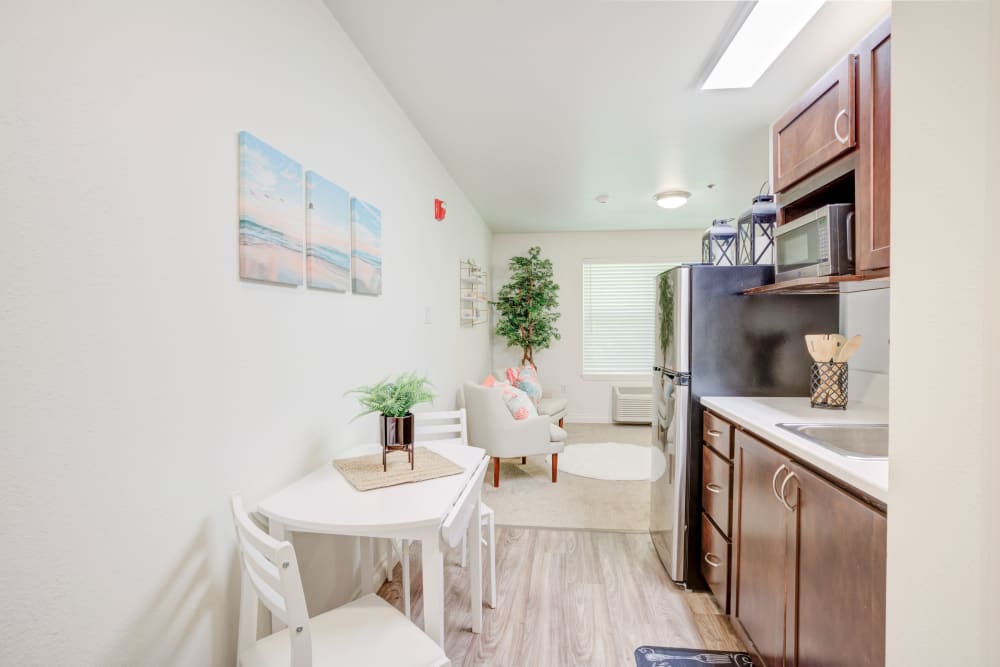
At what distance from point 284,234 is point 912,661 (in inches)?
68.7

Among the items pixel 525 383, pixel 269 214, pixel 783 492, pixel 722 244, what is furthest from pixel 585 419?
pixel 269 214

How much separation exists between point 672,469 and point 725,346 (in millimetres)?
657

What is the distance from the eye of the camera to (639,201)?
450 centimetres

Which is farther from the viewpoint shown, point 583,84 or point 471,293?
point 471,293

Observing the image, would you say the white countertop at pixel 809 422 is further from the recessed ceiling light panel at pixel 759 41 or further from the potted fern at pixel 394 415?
the recessed ceiling light panel at pixel 759 41

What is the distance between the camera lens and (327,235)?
171cm

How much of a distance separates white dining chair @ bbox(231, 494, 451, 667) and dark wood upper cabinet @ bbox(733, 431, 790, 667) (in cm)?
108

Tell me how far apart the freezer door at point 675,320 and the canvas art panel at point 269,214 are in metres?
1.66

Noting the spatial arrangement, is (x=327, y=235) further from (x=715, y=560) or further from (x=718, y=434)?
(x=715, y=560)

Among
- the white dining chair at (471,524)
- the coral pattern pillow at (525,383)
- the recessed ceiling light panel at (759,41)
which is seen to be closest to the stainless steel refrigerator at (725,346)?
the recessed ceiling light panel at (759,41)

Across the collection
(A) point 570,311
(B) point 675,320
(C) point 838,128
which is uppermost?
(C) point 838,128

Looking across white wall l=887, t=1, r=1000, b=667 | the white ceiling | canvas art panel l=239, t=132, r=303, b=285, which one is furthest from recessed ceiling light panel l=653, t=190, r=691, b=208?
white wall l=887, t=1, r=1000, b=667

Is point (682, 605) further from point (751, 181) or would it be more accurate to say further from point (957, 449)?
point (751, 181)

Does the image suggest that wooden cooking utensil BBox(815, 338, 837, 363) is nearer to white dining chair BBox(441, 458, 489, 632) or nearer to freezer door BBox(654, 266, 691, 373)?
freezer door BBox(654, 266, 691, 373)
